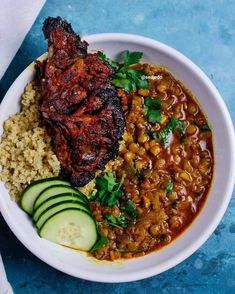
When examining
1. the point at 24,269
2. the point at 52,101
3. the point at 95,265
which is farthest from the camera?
the point at 24,269

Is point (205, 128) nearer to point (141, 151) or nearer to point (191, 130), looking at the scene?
point (191, 130)

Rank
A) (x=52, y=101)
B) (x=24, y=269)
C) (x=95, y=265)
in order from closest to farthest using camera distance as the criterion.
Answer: (x=52, y=101) → (x=95, y=265) → (x=24, y=269)

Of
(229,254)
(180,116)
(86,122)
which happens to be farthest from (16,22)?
(229,254)

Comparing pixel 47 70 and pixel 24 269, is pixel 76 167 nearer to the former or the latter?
pixel 47 70

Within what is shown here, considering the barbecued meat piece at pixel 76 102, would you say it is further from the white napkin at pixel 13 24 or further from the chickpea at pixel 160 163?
the white napkin at pixel 13 24

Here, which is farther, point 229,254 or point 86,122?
point 229,254

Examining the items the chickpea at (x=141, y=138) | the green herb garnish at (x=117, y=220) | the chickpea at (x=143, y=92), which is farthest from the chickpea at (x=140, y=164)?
the chickpea at (x=143, y=92)

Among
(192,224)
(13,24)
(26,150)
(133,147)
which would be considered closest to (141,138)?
(133,147)
